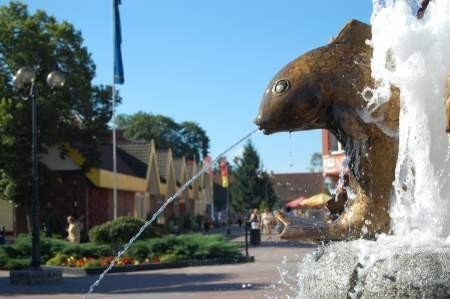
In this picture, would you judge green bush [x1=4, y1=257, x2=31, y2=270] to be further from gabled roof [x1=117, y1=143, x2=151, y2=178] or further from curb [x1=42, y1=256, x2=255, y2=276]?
gabled roof [x1=117, y1=143, x2=151, y2=178]

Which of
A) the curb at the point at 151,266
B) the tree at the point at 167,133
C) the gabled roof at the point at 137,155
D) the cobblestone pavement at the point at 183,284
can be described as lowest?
the cobblestone pavement at the point at 183,284

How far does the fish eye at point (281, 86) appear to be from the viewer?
6.03m

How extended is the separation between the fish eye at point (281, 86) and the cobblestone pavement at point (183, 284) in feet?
19.3

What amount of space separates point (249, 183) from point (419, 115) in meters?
68.1

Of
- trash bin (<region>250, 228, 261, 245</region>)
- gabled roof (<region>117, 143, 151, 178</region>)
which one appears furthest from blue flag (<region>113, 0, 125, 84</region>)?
gabled roof (<region>117, 143, 151, 178</region>)

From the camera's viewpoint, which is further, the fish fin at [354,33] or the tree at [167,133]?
the tree at [167,133]

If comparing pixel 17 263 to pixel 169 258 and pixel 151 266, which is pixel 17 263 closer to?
pixel 151 266

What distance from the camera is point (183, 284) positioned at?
15.5 m

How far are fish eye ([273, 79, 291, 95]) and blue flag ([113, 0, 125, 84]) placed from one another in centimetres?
2688

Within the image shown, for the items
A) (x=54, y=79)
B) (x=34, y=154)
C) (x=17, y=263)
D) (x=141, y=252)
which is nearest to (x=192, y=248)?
(x=141, y=252)

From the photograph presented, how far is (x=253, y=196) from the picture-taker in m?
71.8

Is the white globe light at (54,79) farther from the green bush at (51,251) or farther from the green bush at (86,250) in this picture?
the green bush at (86,250)

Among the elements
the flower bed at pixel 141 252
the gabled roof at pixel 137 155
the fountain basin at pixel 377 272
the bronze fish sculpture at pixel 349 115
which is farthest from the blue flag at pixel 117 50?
the fountain basin at pixel 377 272

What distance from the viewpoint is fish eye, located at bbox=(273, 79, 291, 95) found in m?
6.03
